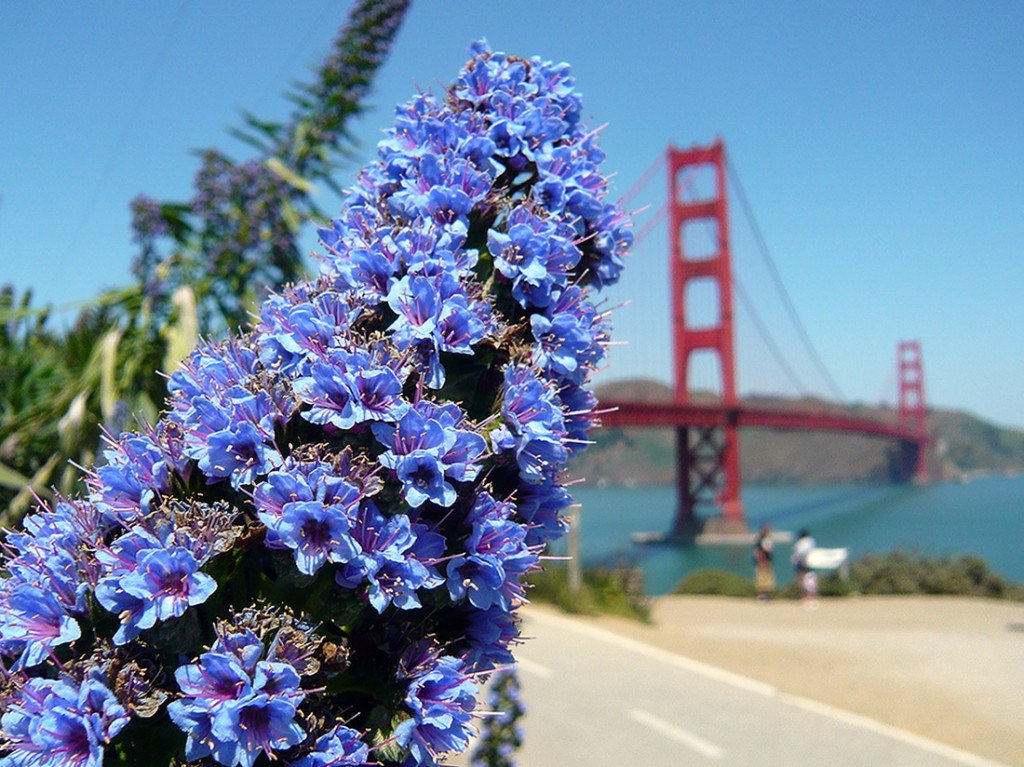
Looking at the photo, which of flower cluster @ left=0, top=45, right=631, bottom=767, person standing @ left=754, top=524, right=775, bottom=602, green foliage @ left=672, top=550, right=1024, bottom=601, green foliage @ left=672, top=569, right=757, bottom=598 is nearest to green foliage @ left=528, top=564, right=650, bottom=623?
person standing @ left=754, top=524, right=775, bottom=602

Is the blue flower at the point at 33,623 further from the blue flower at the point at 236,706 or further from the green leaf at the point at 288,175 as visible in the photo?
the green leaf at the point at 288,175

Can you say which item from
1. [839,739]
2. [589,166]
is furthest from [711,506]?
[589,166]

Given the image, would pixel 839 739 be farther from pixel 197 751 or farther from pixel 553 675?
pixel 197 751

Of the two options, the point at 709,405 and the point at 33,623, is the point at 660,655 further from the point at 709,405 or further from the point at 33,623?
the point at 709,405

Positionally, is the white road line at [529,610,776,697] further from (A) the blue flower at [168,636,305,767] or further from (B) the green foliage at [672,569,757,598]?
(B) the green foliage at [672,569,757,598]

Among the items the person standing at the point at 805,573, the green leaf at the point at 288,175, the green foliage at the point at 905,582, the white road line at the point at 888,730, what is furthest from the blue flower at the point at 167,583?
the green foliage at the point at 905,582
